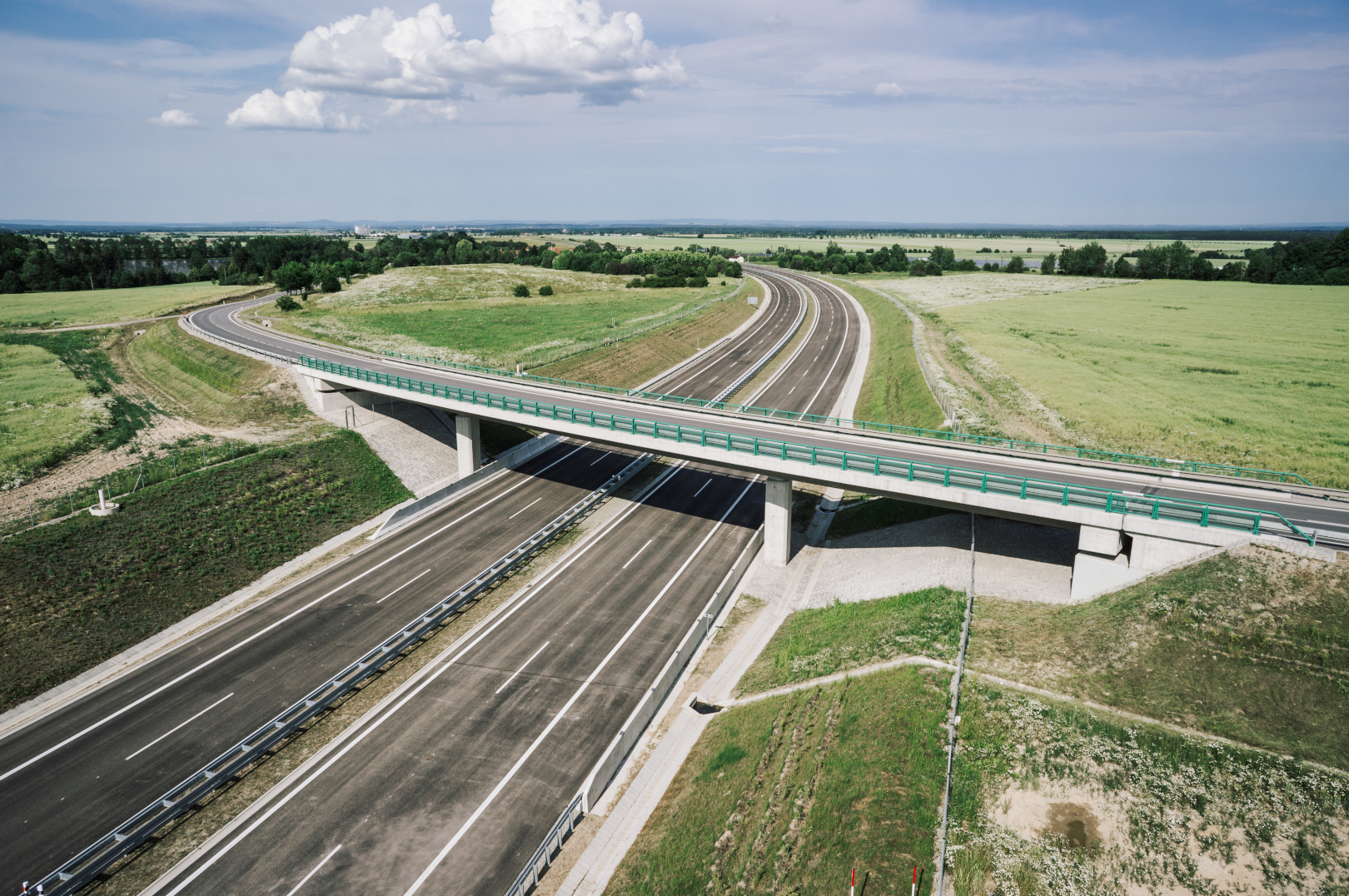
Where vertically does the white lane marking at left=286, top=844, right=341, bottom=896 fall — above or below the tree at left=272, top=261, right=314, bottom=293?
below

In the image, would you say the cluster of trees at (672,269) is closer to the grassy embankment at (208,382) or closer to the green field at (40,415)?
the grassy embankment at (208,382)

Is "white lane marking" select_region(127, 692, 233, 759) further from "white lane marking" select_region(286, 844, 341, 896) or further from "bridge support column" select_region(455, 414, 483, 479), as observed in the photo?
"bridge support column" select_region(455, 414, 483, 479)

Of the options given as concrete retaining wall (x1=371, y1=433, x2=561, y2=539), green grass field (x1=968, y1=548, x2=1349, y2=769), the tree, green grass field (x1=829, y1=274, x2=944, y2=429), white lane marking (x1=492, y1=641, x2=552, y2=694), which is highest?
the tree

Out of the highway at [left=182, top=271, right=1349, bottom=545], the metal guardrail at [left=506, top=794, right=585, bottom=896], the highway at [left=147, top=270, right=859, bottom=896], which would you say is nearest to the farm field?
the highway at [left=182, top=271, right=1349, bottom=545]

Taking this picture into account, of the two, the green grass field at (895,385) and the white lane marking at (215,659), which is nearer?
the white lane marking at (215,659)

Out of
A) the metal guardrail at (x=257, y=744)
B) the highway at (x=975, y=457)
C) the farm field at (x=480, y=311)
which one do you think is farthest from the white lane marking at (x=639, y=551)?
the farm field at (x=480, y=311)
